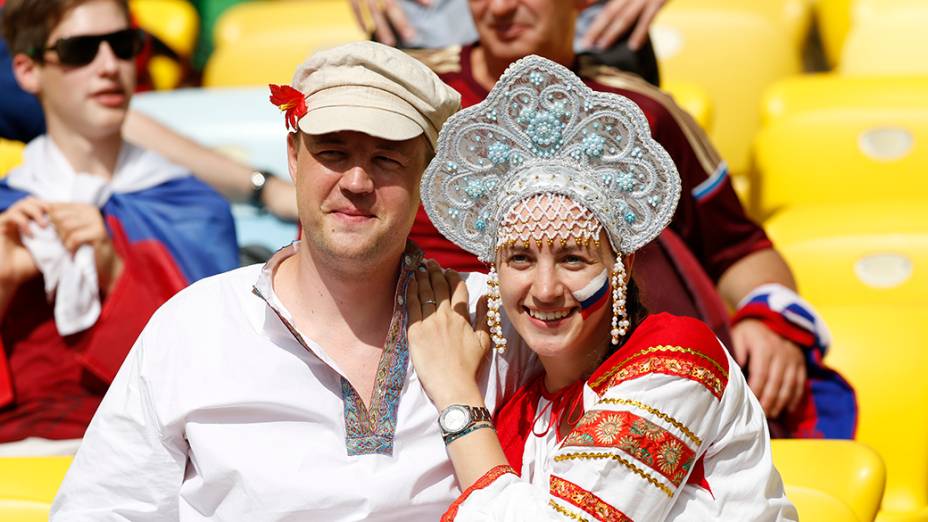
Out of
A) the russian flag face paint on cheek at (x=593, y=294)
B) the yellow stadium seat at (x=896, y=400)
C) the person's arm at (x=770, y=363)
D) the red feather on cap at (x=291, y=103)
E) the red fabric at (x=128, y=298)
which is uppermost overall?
the red feather on cap at (x=291, y=103)

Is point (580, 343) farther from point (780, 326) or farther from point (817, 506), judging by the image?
point (780, 326)

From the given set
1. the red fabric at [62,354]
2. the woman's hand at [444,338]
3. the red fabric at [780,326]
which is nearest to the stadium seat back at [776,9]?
the red fabric at [780,326]

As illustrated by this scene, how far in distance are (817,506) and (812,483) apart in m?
0.06

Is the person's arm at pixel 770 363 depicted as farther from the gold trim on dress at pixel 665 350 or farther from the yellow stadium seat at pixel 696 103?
the yellow stadium seat at pixel 696 103

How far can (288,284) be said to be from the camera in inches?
88.4

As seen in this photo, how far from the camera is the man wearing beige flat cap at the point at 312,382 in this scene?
2.09 metres

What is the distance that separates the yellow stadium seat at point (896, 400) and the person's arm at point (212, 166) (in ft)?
4.76

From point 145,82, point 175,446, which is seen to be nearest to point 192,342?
point 175,446

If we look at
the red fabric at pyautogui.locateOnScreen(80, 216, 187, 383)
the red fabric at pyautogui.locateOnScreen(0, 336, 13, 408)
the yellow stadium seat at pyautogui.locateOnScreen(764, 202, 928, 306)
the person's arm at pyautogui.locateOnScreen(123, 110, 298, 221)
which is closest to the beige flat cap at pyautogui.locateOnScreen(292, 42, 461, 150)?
the red fabric at pyautogui.locateOnScreen(80, 216, 187, 383)

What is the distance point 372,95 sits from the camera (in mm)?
2109

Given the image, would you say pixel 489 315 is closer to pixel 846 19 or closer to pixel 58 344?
pixel 58 344

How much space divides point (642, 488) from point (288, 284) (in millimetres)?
689

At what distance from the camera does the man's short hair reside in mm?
3275

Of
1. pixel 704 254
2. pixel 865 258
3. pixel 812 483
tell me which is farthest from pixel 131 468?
pixel 865 258
